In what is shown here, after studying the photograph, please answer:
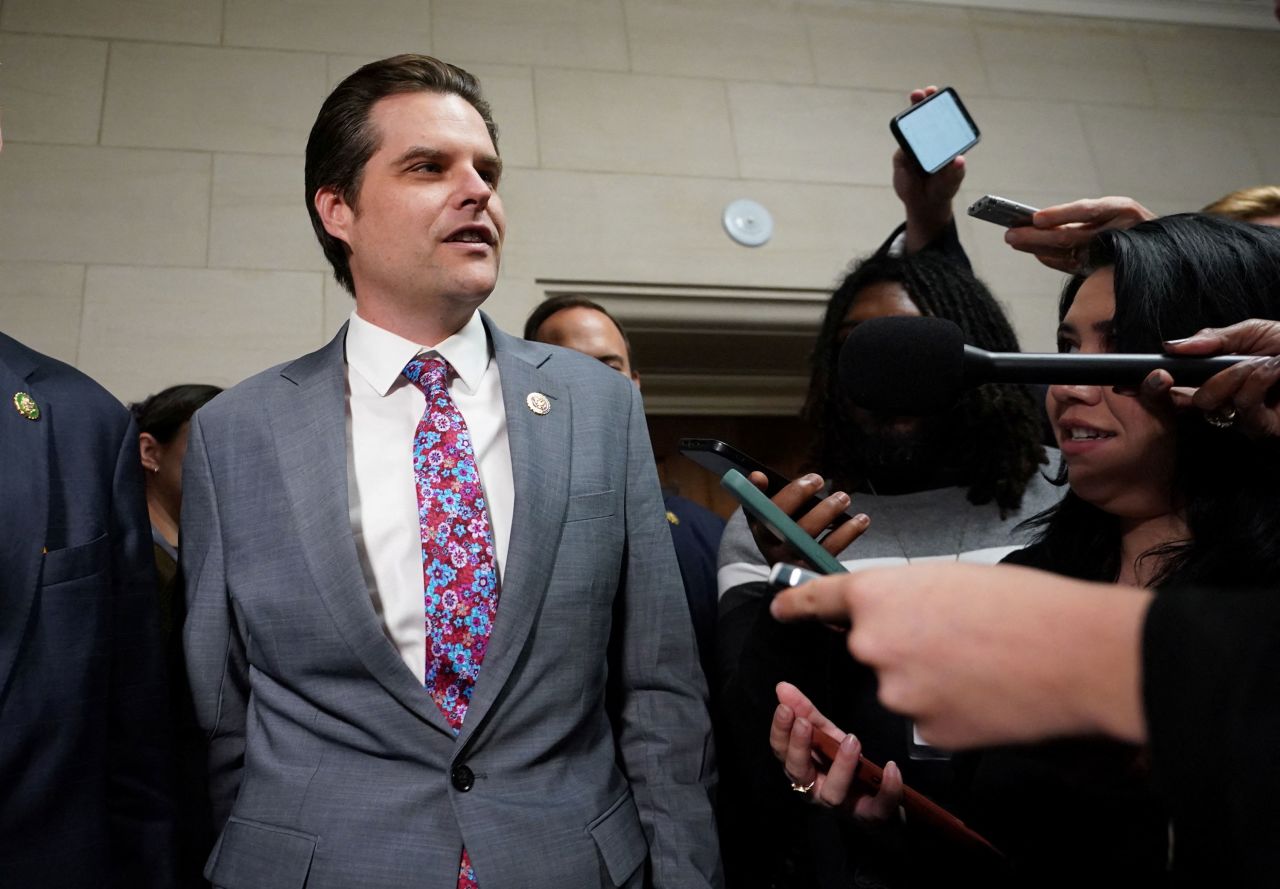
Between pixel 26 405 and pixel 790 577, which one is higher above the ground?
pixel 26 405

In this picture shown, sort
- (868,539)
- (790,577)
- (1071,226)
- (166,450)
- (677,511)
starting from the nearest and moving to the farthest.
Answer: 1. (790,577)
2. (1071,226)
3. (868,539)
4. (677,511)
5. (166,450)

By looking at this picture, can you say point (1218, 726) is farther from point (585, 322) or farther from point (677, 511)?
point (585, 322)

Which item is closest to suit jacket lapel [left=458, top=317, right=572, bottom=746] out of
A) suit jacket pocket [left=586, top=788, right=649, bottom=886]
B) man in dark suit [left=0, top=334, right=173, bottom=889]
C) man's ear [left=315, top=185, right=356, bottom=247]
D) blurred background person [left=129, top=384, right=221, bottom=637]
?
suit jacket pocket [left=586, top=788, right=649, bottom=886]

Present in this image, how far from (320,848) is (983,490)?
44.7 inches

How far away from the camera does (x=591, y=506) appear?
1.43 meters

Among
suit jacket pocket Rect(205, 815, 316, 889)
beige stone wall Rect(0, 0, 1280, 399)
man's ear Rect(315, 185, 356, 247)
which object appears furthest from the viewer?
beige stone wall Rect(0, 0, 1280, 399)

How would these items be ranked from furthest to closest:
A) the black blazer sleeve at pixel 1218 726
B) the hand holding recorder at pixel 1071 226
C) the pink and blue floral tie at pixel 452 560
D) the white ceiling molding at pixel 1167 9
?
the white ceiling molding at pixel 1167 9 → the hand holding recorder at pixel 1071 226 → the pink and blue floral tie at pixel 452 560 → the black blazer sleeve at pixel 1218 726

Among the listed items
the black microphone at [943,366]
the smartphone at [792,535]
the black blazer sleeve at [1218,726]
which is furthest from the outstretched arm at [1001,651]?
the black microphone at [943,366]

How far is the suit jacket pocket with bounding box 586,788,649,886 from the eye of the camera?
1256 mm

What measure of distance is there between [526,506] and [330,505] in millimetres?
233

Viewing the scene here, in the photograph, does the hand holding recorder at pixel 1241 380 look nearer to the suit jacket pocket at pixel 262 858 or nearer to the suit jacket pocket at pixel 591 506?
the suit jacket pocket at pixel 591 506

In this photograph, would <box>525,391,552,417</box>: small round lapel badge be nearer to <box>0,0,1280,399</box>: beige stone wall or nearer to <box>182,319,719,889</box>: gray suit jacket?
<box>182,319,719,889</box>: gray suit jacket

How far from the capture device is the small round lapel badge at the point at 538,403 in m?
1.47

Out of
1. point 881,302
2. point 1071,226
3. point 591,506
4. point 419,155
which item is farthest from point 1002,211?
point 419,155
